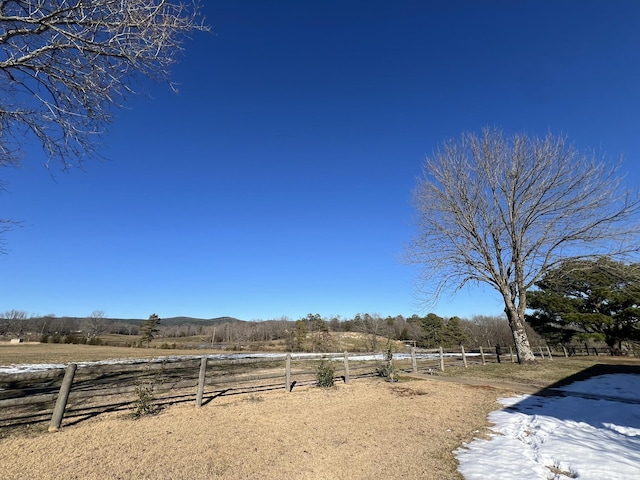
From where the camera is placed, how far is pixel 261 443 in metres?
5.05

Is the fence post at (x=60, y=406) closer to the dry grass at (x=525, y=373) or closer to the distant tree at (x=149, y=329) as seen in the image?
the dry grass at (x=525, y=373)

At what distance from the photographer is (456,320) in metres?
50.7

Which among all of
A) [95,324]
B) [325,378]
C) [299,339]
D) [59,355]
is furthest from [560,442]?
[95,324]

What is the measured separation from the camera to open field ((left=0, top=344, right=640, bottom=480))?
4008mm

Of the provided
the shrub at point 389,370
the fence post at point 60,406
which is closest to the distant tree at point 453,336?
the shrub at point 389,370

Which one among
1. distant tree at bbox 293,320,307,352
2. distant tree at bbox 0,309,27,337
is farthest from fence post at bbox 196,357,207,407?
distant tree at bbox 0,309,27,337

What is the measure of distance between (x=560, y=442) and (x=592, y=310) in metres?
27.3

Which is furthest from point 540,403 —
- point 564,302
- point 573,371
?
point 564,302

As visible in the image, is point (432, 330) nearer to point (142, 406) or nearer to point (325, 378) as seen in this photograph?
point (325, 378)

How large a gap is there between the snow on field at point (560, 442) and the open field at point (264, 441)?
42 centimetres

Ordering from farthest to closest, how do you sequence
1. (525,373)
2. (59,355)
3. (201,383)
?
(59,355) → (525,373) → (201,383)

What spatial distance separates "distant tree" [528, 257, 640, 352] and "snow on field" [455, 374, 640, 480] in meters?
16.1

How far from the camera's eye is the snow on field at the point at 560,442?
388 cm

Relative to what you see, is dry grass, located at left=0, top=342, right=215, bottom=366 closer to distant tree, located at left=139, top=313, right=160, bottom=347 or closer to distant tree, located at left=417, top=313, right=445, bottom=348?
distant tree, located at left=139, top=313, right=160, bottom=347
